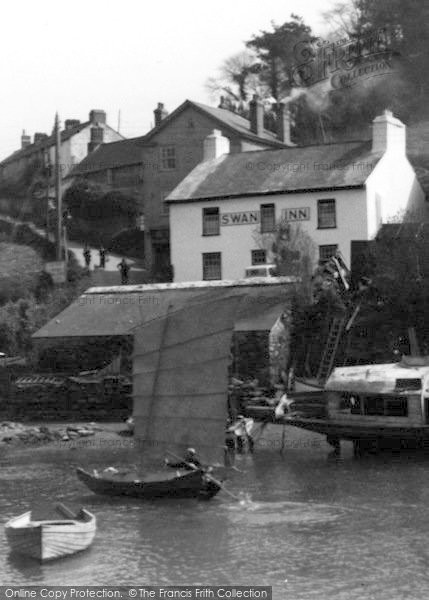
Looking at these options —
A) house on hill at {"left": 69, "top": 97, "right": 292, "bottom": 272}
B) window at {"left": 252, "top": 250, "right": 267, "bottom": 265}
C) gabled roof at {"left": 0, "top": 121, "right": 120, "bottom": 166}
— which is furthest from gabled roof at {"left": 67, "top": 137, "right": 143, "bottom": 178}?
window at {"left": 252, "top": 250, "right": 267, "bottom": 265}

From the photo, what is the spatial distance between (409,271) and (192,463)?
15.3 meters

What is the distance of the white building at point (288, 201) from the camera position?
4622 centimetres

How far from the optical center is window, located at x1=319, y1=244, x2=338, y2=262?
1816 inches

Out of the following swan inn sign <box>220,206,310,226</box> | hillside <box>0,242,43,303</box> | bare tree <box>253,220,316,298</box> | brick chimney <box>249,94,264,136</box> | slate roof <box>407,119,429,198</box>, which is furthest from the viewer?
slate roof <box>407,119,429,198</box>

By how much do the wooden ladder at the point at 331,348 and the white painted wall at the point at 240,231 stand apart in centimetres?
628

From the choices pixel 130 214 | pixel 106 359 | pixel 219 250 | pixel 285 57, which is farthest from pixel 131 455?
pixel 285 57

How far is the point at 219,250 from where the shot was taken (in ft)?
158

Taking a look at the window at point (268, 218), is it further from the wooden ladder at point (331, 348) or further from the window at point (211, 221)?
the wooden ladder at point (331, 348)

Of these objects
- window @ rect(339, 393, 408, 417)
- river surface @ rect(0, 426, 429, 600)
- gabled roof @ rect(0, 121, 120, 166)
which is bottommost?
river surface @ rect(0, 426, 429, 600)

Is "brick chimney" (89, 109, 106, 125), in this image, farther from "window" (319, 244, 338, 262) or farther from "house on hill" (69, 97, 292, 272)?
"window" (319, 244, 338, 262)

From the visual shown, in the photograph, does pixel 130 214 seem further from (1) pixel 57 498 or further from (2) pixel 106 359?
(1) pixel 57 498

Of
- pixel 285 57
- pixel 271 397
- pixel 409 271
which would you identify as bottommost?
pixel 271 397

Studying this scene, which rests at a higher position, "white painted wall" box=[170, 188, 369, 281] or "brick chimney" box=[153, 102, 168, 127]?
"brick chimney" box=[153, 102, 168, 127]

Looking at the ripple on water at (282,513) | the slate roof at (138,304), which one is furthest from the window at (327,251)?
the ripple on water at (282,513)
